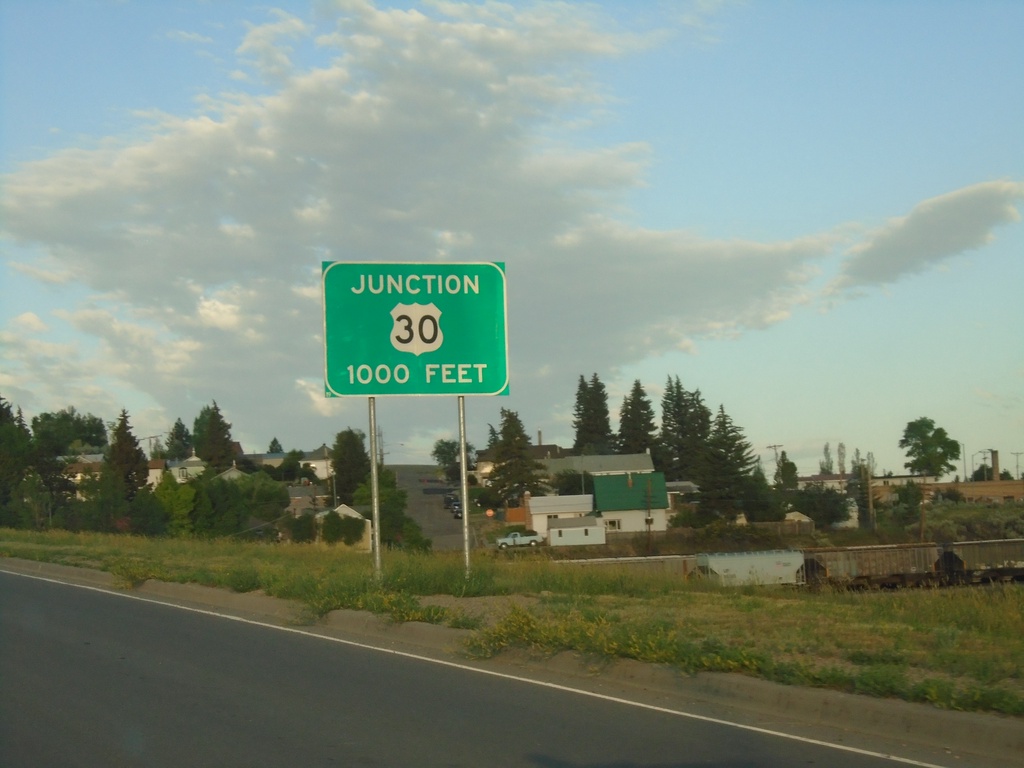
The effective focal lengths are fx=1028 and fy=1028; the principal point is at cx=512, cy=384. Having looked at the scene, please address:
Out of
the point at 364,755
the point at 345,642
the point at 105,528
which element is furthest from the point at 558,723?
the point at 105,528

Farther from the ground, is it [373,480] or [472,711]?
[373,480]

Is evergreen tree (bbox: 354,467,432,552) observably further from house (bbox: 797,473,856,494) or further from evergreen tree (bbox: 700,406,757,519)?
house (bbox: 797,473,856,494)

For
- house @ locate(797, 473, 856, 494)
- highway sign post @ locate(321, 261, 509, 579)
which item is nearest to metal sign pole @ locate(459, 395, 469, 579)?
highway sign post @ locate(321, 261, 509, 579)

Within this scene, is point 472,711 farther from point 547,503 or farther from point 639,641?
point 547,503

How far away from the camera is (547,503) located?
72562 mm

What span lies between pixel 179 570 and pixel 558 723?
13862mm

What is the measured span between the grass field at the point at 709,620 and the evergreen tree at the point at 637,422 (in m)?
97.7

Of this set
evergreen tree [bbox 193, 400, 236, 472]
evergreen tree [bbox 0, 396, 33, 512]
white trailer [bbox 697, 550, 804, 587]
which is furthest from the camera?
evergreen tree [bbox 193, 400, 236, 472]

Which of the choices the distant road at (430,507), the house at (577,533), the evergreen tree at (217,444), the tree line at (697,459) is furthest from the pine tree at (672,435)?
the evergreen tree at (217,444)

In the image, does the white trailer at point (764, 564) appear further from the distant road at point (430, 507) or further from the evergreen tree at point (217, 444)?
the evergreen tree at point (217, 444)

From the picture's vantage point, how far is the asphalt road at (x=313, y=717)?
6930 mm

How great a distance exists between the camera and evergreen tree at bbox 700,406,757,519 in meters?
74.0

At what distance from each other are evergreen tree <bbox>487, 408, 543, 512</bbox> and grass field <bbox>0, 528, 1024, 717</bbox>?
2814 inches

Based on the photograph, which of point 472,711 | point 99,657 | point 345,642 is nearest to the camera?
point 472,711
